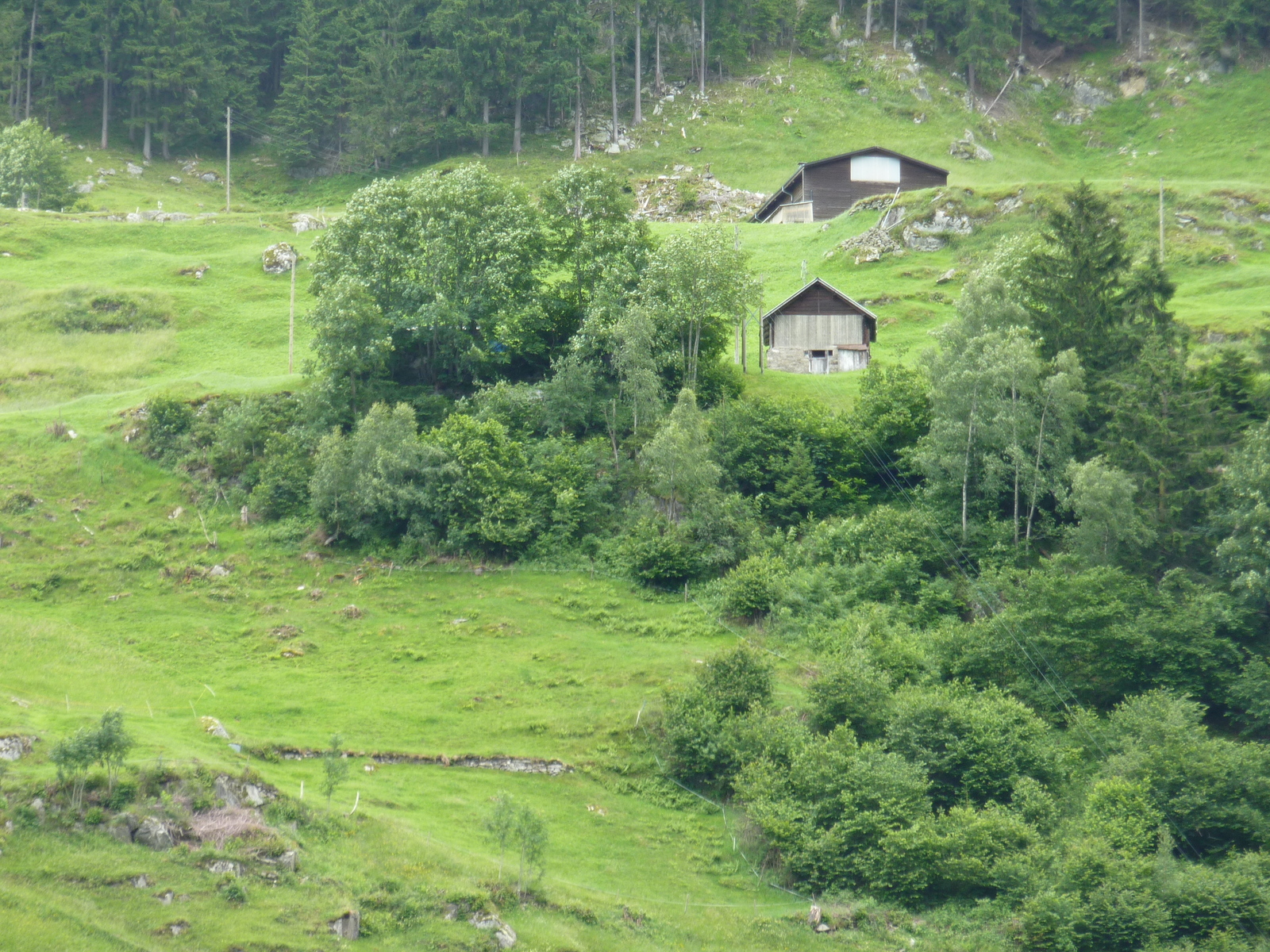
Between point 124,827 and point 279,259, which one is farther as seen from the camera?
point 279,259

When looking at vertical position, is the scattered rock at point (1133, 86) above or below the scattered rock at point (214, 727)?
above

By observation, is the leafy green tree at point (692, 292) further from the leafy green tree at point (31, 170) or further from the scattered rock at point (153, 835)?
the leafy green tree at point (31, 170)

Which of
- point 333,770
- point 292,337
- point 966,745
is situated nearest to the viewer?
point 333,770

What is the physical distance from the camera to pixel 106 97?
13288 centimetres

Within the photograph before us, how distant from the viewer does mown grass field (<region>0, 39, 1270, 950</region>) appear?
4062 centimetres

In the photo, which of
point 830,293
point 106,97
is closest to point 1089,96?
point 830,293

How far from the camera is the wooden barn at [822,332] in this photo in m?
80.8

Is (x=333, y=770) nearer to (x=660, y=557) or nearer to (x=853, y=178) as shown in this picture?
(x=660, y=557)

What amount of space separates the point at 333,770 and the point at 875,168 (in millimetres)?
78713

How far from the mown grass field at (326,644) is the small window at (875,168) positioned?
8.67 metres

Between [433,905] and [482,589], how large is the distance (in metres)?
24.3

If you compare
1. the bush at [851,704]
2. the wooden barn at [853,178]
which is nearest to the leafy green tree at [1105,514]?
the bush at [851,704]

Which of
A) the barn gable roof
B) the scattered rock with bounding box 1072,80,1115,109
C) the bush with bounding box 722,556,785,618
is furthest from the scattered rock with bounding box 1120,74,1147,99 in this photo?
the bush with bounding box 722,556,785,618

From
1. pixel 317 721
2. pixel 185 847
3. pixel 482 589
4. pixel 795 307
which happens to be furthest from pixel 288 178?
pixel 185 847
